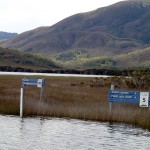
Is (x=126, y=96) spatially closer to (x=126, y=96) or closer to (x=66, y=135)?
(x=126, y=96)

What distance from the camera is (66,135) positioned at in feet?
69.0

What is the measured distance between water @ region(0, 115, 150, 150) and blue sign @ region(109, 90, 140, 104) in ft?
5.03

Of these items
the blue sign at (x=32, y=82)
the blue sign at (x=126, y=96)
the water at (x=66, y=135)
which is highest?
the blue sign at (x=32, y=82)

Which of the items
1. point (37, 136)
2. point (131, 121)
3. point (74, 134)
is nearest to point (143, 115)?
point (131, 121)

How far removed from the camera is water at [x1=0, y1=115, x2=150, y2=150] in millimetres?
18375

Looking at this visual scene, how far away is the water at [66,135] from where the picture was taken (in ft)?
60.3

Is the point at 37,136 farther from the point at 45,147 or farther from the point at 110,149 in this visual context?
the point at 110,149

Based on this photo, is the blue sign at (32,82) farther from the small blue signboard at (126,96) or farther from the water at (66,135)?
the small blue signboard at (126,96)

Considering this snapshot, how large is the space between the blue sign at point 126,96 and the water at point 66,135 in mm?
1533

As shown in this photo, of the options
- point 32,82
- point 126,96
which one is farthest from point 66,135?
point 32,82

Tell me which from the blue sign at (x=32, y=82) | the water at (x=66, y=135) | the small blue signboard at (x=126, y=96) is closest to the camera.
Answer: the water at (x=66, y=135)

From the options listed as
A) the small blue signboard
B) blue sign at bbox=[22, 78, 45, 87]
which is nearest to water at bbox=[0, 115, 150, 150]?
the small blue signboard

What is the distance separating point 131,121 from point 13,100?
9958 millimetres

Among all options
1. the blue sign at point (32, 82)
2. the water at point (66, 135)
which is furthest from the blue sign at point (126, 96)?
the blue sign at point (32, 82)
